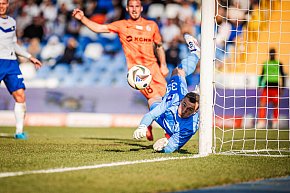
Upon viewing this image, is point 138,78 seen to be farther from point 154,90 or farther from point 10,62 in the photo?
point 10,62

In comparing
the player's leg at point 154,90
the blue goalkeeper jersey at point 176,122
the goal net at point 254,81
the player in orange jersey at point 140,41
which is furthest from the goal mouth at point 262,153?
the goal net at point 254,81

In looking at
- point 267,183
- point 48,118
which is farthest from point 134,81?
point 48,118

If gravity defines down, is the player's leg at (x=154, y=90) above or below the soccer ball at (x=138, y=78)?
below

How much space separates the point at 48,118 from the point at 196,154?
1077cm

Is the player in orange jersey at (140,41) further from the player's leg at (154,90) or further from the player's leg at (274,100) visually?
the player's leg at (274,100)

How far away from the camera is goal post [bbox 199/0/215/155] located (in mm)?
8133

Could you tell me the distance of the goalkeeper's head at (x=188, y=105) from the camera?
8547 mm

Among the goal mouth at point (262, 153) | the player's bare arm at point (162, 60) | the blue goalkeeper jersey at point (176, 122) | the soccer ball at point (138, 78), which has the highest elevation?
the player's bare arm at point (162, 60)

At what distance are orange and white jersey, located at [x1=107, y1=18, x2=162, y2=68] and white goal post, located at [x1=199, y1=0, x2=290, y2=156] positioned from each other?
3.88ft

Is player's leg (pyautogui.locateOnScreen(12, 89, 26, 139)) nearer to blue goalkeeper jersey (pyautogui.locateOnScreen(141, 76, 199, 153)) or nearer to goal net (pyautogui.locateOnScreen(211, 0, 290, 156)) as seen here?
blue goalkeeper jersey (pyautogui.locateOnScreen(141, 76, 199, 153))

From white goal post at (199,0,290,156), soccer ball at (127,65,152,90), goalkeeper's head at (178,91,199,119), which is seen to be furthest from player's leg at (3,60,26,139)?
goalkeeper's head at (178,91,199,119)

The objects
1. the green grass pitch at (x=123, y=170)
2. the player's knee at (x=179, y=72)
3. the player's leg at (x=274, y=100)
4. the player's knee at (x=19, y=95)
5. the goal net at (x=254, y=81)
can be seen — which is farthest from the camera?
the player's leg at (x=274, y=100)

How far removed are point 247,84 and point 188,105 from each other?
1025 centimetres

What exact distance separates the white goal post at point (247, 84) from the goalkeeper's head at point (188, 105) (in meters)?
0.40
